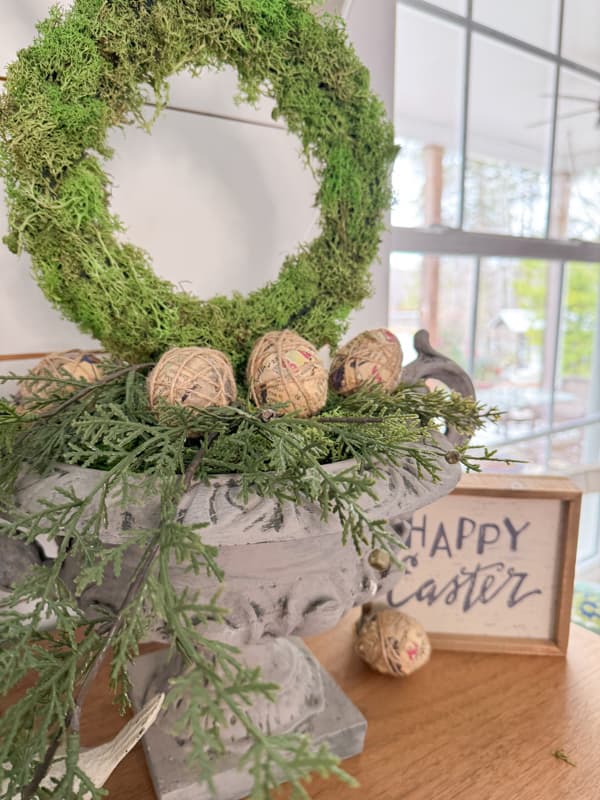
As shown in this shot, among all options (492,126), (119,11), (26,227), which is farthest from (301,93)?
(492,126)

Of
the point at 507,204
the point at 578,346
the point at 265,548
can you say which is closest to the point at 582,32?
the point at 507,204

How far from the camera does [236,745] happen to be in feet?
1.76

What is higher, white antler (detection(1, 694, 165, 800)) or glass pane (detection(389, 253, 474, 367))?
glass pane (detection(389, 253, 474, 367))

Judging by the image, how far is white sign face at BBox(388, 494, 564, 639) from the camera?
748 mm

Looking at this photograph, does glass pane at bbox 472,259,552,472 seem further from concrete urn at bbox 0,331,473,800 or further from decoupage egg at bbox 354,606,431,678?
concrete urn at bbox 0,331,473,800

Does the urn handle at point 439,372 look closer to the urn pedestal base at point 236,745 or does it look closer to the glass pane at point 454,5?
the urn pedestal base at point 236,745

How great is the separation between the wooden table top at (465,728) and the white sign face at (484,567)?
0.05 m

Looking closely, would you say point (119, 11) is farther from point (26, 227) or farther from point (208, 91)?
point (208, 91)

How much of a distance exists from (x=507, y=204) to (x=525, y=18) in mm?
437

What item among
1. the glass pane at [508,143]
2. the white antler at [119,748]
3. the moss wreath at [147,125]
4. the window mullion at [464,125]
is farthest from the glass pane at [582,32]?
the white antler at [119,748]

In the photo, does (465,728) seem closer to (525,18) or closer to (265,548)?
(265,548)

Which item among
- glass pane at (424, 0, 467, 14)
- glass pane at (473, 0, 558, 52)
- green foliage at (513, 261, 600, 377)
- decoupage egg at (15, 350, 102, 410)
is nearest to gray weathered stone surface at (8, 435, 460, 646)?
decoupage egg at (15, 350, 102, 410)

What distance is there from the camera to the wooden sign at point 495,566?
0.74m

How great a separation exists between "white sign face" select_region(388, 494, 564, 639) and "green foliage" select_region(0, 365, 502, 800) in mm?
313
